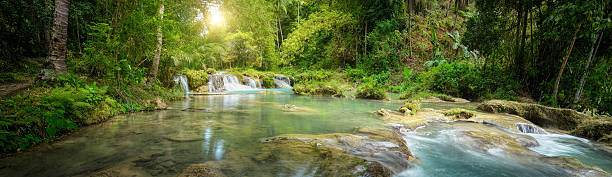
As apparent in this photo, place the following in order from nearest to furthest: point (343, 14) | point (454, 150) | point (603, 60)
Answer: point (454, 150) → point (603, 60) → point (343, 14)

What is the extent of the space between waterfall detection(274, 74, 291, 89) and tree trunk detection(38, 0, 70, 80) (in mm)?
14637

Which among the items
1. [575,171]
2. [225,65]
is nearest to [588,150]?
[575,171]

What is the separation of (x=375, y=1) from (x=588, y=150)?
16.4 m

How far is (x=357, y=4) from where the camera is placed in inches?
719

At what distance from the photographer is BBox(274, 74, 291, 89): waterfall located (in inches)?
746

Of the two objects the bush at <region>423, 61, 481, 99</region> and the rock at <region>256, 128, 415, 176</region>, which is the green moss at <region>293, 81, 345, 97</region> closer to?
the bush at <region>423, 61, 481, 99</region>

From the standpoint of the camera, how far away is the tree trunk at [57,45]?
4203 mm

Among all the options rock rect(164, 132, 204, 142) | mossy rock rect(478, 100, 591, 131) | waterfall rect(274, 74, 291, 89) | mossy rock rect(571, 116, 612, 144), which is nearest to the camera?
rock rect(164, 132, 204, 142)

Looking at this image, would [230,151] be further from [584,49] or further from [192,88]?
[192,88]

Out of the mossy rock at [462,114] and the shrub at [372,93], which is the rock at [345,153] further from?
the shrub at [372,93]

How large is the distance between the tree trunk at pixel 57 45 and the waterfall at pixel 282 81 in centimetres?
1464

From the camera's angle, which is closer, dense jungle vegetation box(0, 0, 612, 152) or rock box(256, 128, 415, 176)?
rock box(256, 128, 415, 176)

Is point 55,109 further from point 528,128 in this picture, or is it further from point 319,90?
point 319,90

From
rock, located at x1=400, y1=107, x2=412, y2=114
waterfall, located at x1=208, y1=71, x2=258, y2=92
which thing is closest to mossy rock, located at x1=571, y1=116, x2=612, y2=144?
rock, located at x1=400, y1=107, x2=412, y2=114
